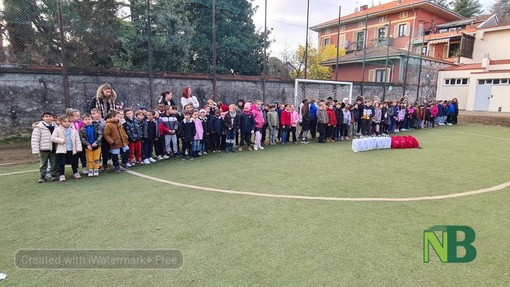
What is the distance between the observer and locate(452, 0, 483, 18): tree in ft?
137

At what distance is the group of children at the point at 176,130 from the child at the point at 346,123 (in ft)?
0.12

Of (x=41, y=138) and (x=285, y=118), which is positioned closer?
(x=41, y=138)

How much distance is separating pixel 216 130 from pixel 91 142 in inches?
134

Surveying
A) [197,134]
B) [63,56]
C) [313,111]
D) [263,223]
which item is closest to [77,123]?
[197,134]

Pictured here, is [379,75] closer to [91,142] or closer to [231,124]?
[231,124]

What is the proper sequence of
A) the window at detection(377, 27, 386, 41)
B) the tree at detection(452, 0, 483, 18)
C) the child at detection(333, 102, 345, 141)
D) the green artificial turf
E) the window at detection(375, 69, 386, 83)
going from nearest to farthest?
the green artificial turf, the child at detection(333, 102, 345, 141), the window at detection(375, 69, 386, 83), the window at detection(377, 27, 386, 41), the tree at detection(452, 0, 483, 18)

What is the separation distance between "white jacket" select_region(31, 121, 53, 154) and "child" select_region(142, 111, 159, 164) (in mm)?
2008

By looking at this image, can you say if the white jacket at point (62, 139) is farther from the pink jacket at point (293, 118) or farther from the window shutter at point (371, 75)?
the window shutter at point (371, 75)

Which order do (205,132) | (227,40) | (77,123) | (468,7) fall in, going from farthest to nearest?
(468,7) → (227,40) → (205,132) → (77,123)

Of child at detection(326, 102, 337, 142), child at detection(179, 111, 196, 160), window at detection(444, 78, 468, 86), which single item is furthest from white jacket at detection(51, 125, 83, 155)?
window at detection(444, 78, 468, 86)

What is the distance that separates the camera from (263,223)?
13.1 ft

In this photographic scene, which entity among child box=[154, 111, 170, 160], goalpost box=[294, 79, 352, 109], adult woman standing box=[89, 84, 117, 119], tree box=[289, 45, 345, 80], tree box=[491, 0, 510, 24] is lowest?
child box=[154, 111, 170, 160]

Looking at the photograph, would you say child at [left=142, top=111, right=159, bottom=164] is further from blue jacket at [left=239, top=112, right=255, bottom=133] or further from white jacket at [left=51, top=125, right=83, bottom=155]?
blue jacket at [left=239, top=112, right=255, bottom=133]

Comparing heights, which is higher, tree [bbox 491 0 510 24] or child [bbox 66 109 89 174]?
tree [bbox 491 0 510 24]
